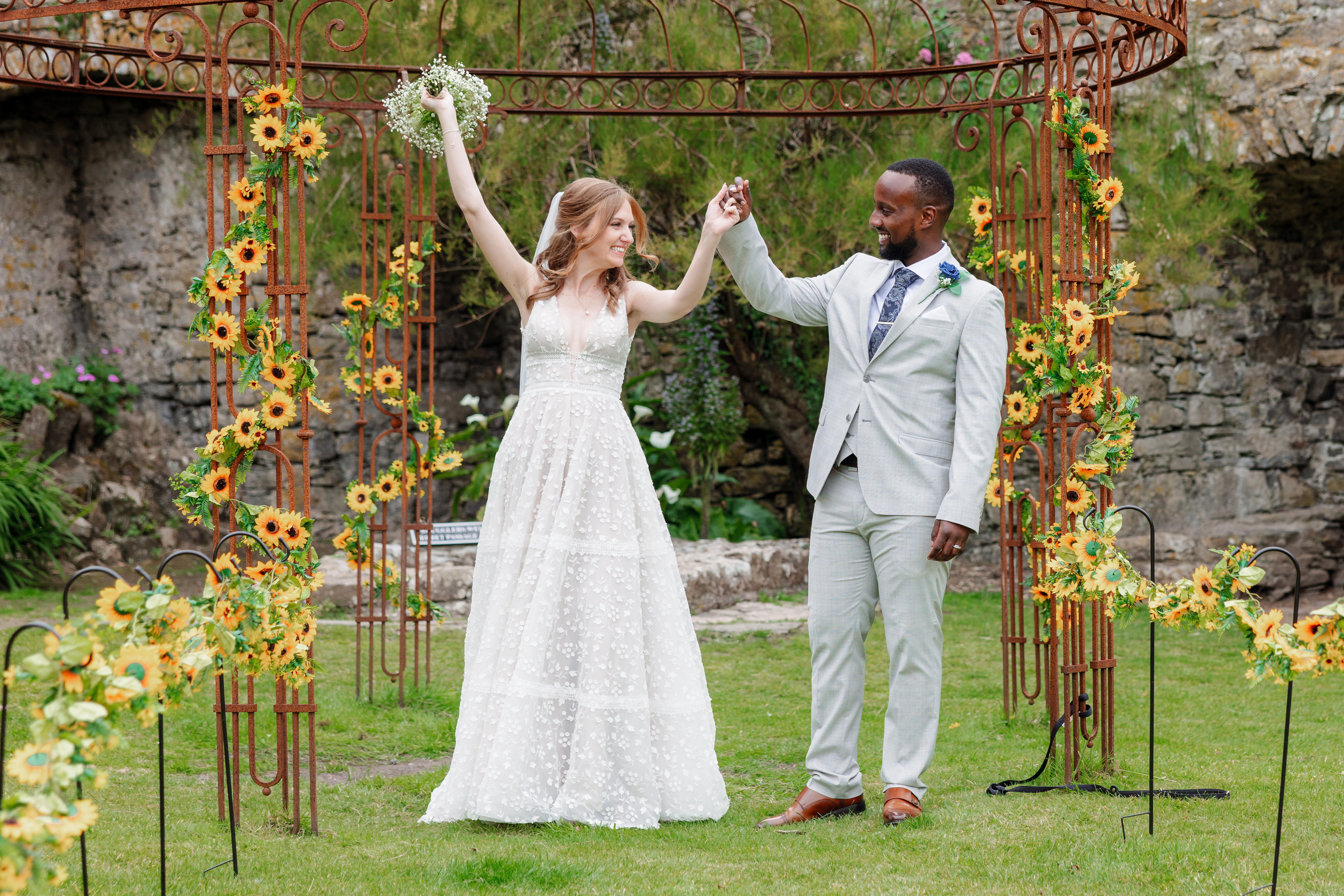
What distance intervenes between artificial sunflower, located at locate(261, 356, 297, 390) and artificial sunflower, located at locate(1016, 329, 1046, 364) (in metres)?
2.37

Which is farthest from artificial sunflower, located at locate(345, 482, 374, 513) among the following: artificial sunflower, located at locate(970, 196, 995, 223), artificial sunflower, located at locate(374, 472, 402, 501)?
artificial sunflower, located at locate(970, 196, 995, 223)

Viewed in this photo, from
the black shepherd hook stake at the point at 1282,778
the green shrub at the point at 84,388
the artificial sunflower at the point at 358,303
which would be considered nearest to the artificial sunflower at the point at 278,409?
the artificial sunflower at the point at 358,303

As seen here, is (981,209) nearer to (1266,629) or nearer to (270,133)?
(1266,629)

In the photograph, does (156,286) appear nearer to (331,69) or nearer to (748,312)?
(748,312)

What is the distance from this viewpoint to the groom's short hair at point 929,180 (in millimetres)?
3502

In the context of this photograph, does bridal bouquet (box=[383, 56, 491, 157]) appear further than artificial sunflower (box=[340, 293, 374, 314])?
No

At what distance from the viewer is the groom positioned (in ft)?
11.3

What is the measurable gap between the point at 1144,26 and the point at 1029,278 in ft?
3.01

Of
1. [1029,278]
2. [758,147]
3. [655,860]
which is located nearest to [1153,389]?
[758,147]

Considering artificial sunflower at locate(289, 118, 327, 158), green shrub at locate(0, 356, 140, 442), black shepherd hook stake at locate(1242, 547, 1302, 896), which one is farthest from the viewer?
green shrub at locate(0, 356, 140, 442)

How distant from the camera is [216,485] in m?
3.36

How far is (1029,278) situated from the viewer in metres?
4.52

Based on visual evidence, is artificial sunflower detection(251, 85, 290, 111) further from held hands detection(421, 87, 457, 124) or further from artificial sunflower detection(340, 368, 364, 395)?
artificial sunflower detection(340, 368, 364, 395)

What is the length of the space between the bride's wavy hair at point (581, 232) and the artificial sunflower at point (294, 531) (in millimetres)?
914
